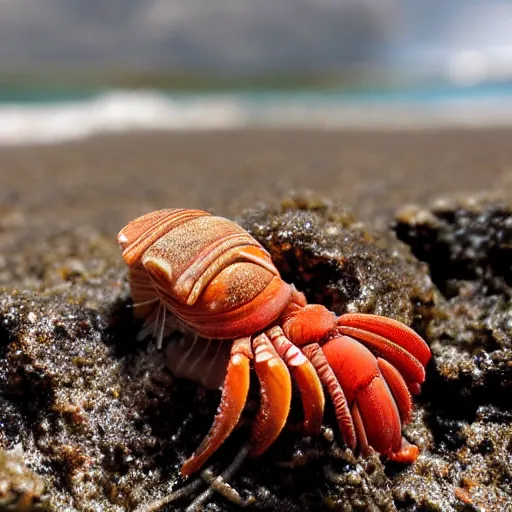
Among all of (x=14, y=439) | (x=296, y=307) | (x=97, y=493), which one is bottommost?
(x=97, y=493)

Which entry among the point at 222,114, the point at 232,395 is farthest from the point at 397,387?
the point at 222,114

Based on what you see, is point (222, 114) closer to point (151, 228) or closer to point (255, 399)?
point (151, 228)

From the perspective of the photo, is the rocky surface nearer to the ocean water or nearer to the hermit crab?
the hermit crab

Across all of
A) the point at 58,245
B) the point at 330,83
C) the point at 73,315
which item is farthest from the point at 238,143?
the point at 330,83

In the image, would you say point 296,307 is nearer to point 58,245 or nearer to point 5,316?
point 5,316

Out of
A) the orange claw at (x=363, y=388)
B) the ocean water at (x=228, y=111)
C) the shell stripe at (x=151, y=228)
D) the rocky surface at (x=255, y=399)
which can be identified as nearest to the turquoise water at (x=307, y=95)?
the ocean water at (x=228, y=111)

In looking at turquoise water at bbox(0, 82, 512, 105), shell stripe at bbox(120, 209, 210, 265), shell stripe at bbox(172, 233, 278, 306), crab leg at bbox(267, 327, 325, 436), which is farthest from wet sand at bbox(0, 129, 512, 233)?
turquoise water at bbox(0, 82, 512, 105)
